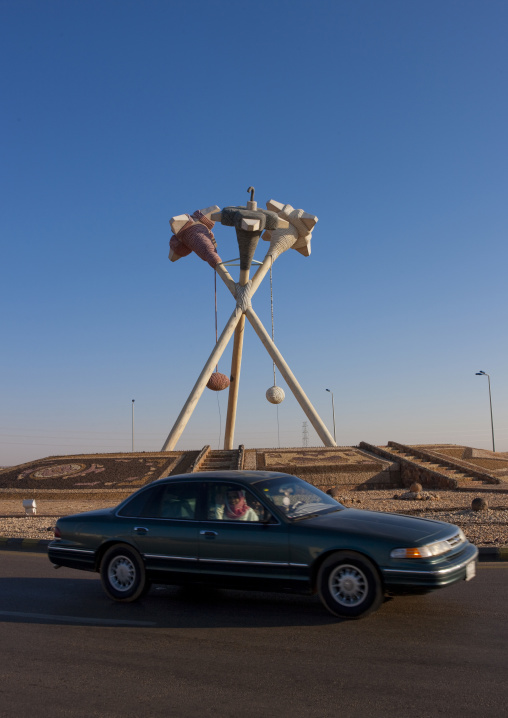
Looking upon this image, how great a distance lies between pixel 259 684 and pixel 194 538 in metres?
2.24

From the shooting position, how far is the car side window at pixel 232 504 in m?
6.24

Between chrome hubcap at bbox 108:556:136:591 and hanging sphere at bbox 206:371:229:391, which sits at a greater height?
hanging sphere at bbox 206:371:229:391

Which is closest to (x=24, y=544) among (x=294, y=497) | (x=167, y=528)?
(x=167, y=528)

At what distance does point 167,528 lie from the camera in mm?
6582

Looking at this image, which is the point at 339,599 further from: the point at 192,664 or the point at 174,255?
the point at 174,255

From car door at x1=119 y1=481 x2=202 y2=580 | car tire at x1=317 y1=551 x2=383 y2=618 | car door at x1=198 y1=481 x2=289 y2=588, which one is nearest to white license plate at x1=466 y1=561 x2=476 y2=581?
car tire at x1=317 y1=551 x2=383 y2=618

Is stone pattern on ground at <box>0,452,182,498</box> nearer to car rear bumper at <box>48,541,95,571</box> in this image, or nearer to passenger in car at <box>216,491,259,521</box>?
car rear bumper at <box>48,541,95,571</box>

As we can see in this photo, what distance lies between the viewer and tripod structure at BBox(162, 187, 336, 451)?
3294 cm

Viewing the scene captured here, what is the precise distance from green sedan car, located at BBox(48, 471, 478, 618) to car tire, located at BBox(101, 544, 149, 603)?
10 mm

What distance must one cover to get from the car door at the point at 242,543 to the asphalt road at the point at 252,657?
0.40 metres

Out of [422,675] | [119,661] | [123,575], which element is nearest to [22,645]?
[119,661]

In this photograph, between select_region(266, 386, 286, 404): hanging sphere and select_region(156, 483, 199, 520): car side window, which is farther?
select_region(266, 386, 286, 404): hanging sphere

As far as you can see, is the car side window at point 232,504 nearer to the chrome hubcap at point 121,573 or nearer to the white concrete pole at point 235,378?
the chrome hubcap at point 121,573

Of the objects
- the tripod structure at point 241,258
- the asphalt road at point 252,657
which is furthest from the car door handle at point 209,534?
the tripod structure at point 241,258
